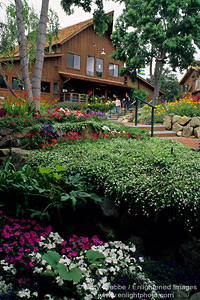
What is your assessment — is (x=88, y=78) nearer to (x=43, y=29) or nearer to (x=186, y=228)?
(x=43, y=29)

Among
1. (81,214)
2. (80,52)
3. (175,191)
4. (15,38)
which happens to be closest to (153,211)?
(175,191)

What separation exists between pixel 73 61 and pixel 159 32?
7.93 m

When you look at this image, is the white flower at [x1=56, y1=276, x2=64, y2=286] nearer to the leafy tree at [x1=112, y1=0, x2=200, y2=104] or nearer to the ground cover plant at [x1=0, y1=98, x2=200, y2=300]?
the ground cover plant at [x1=0, y1=98, x2=200, y2=300]

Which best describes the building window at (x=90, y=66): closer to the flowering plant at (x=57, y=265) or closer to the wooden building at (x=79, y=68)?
the wooden building at (x=79, y=68)

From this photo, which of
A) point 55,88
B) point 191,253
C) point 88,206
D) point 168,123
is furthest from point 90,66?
point 191,253

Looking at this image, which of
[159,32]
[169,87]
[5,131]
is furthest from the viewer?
[169,87]

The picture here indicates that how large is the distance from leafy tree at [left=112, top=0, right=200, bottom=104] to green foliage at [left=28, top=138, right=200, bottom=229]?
55.6ft

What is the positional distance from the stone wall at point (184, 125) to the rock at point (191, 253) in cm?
658

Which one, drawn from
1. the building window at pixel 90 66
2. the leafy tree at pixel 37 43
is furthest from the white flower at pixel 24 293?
the building window at pixel 90 66

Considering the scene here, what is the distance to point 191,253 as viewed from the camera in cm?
279

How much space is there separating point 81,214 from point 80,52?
2181 cm

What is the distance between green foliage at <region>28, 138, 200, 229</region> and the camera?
2879 millimetres

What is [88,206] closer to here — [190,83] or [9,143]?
[9,143]

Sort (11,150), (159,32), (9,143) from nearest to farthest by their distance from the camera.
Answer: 1. (11,150)
2. (9,143)
3. (159,32)
